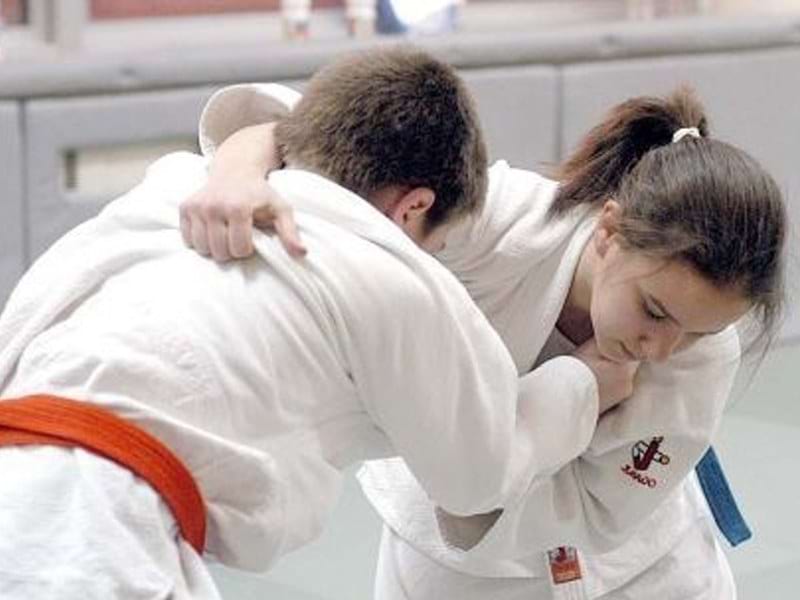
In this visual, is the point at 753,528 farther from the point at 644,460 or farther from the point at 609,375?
the point at 609,375

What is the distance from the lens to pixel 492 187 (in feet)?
5.58

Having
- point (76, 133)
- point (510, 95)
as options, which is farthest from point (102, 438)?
point (510, 95)

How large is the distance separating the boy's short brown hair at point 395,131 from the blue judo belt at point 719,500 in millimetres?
551

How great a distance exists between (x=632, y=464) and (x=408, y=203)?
1.39ft

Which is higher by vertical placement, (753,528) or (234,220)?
(234,220)

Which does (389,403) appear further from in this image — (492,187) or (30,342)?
(492,187)

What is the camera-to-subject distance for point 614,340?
59.4 inches

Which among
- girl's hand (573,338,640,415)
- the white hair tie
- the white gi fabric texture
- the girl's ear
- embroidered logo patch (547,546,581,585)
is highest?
the white hair tie

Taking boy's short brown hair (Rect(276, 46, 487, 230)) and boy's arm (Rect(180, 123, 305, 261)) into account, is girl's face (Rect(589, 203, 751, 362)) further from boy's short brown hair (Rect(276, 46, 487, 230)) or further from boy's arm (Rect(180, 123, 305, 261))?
boy's arm (Rect(180, 123, 305, 261))

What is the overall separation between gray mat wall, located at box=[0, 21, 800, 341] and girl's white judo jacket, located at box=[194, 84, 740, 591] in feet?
3.02

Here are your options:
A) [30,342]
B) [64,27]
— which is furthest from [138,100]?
[30,342]

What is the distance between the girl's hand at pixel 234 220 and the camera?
1.27 m

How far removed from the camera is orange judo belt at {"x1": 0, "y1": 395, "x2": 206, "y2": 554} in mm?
1186

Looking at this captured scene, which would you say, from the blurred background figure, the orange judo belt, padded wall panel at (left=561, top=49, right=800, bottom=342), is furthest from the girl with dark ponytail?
the blurred background figure
